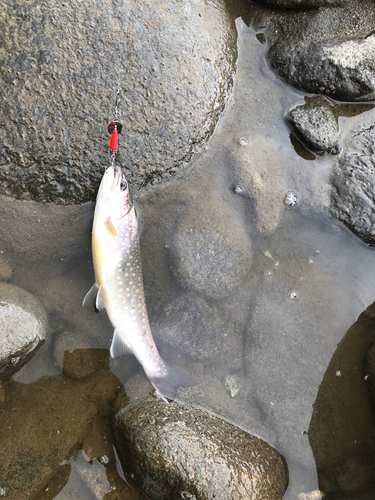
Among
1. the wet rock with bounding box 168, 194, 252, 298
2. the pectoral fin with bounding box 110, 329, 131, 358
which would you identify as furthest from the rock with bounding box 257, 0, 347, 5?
Result: the pectoral fin with bounding box 110, 329, 131, 358

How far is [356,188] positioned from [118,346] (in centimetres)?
268

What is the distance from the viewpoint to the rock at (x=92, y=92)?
9.95 feet

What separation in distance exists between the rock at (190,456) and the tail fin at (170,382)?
0.09 metres

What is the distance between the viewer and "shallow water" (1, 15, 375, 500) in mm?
3510

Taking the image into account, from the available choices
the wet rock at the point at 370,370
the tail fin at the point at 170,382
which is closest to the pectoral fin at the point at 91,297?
the tail fin at the point at 170,382

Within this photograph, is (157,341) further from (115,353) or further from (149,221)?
(149,221)

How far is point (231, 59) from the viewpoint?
386cm

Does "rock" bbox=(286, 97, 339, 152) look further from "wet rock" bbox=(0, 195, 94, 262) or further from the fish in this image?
"wet rock" bbox=(0, 195, 94, 262)

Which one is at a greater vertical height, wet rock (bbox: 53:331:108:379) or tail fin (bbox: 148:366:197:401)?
tail fin (bbox: 148:366:197:401)

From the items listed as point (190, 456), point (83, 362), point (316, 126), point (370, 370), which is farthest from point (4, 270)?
point (370, 370)

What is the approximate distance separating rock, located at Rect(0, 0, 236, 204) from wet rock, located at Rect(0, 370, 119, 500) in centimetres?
164

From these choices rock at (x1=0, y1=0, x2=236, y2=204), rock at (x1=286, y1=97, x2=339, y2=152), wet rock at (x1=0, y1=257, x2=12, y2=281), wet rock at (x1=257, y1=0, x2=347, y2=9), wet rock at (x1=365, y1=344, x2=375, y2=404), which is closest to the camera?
rock at (x1=0, y1=0, x2=236, y2=204)

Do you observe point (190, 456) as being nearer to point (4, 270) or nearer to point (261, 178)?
point (4, 270)

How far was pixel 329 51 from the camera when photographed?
149 inches
